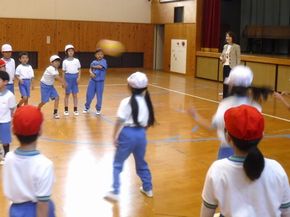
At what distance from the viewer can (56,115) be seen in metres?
9.60

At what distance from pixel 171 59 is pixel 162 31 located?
6.99 feet

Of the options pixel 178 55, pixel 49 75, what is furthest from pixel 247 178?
pixel 178 55

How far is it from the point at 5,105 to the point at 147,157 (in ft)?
7.35

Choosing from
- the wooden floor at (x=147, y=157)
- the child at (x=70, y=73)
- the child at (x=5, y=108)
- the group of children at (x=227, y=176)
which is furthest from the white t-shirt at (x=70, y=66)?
the group of children at (x=227, y=176)

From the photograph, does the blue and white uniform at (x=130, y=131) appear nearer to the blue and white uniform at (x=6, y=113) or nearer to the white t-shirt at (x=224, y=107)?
the white t-shirt at (x=224, y=107)

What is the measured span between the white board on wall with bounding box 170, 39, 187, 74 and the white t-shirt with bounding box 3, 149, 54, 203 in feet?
57.2

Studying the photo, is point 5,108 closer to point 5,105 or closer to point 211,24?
point 5,105

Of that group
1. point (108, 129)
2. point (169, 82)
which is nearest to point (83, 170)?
point (108, 129)

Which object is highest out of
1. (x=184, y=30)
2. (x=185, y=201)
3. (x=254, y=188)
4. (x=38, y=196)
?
(x=184, y=30)

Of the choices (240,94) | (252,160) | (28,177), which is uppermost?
(240,94)

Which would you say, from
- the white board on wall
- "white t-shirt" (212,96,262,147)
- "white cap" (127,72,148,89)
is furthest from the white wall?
"white t-shirt" (212,96,262,147)

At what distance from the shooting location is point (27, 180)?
8.48 ft

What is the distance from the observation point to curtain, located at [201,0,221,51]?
59.5ft

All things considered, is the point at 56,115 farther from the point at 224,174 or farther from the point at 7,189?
the point at 224,174
